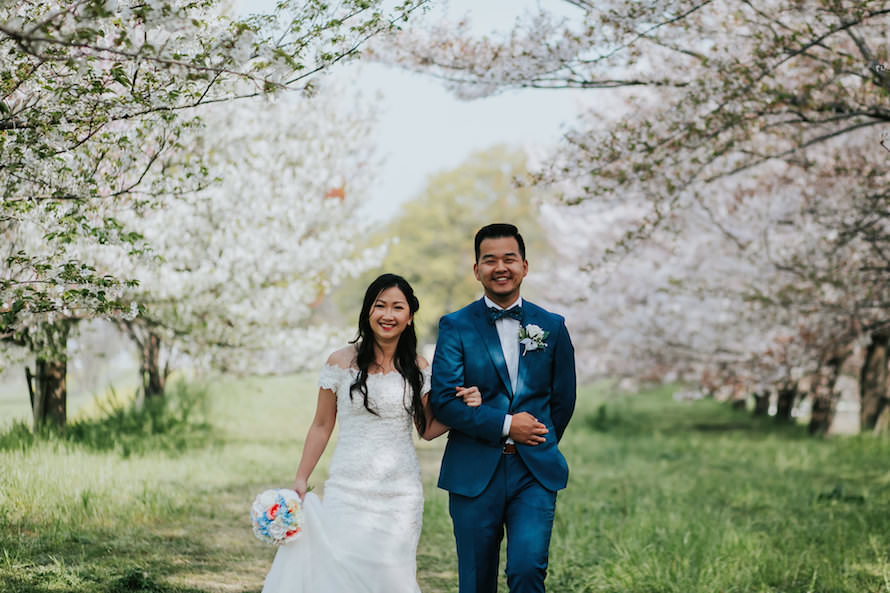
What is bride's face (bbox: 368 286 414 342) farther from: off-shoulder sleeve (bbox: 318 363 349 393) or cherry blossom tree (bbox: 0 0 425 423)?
cherry blossom tree (bbox: 0 0 425 423)

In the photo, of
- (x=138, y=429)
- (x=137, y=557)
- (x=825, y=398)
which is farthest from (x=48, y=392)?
(x=825, y=398)

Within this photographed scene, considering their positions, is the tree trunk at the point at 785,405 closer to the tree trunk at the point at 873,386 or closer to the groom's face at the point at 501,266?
the tree trunk at the point at 873,386

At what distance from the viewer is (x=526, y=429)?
4121mm

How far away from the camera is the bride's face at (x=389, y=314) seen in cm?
456

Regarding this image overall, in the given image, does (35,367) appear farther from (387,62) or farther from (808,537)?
(808,537)

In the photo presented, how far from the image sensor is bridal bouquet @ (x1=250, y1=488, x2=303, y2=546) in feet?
13.6

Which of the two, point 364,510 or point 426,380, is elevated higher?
point 426,380

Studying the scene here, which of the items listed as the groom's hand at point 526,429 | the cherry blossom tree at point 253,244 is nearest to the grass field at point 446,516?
the cherry blossom tree at point 253,244

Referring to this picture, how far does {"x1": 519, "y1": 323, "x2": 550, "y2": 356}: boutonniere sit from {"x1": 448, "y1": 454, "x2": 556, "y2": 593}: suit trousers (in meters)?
0.50

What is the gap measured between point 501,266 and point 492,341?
1.15 ft

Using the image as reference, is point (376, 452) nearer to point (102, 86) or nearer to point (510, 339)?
point (510, 339)

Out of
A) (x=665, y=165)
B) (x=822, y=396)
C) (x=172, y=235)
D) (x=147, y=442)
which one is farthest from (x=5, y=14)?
(x=822, y=396)

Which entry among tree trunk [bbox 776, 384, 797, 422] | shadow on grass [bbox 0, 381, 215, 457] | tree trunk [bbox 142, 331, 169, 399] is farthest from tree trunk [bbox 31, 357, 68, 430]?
tree trunk [bbox 776, 384, 797, 422]

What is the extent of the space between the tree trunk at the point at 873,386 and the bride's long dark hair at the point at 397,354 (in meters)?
14.5
